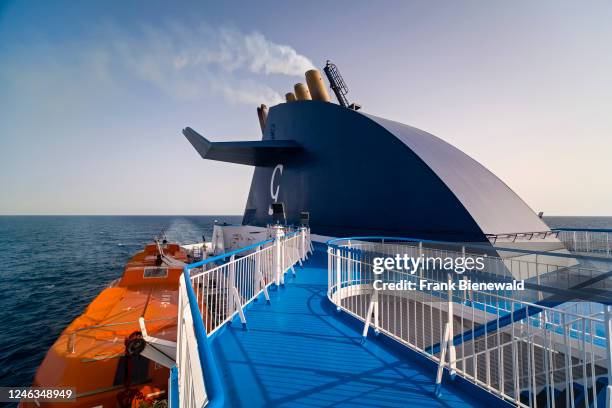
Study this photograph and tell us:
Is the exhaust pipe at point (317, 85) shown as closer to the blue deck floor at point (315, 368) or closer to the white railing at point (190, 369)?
the blue deck floor at point (315, 368)

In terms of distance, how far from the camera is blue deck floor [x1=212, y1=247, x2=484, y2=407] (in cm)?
306

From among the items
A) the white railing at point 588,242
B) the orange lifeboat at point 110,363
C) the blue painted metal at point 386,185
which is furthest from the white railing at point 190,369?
the white railing at point 588,242

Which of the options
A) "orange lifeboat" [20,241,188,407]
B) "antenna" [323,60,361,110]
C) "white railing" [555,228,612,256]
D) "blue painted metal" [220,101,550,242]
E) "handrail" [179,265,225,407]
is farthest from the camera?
"antenna" [323,60,361,110]

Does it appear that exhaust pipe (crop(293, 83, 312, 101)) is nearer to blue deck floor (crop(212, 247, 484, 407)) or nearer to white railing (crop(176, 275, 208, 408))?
blue deck floor (crop(212, 247, 484, 407))

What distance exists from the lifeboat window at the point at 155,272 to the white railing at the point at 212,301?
418 cm

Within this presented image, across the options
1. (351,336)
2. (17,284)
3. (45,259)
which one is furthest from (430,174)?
(45,259)

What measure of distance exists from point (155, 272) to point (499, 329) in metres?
10.4

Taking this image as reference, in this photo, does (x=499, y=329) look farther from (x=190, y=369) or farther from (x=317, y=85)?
(x=317, y=85)

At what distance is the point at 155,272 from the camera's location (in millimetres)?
10477

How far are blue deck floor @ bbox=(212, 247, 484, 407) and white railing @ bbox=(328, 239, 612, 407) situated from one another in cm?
30

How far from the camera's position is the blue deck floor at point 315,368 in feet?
10.0

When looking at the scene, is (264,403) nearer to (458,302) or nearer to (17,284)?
(458,302)

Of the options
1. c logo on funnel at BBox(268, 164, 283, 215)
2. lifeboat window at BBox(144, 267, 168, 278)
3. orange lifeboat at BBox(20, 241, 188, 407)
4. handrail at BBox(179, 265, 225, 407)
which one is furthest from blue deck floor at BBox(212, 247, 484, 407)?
c logo on funnel at BBox(268, 164, 283, 215)

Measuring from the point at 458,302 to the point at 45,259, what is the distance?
1554 inches
